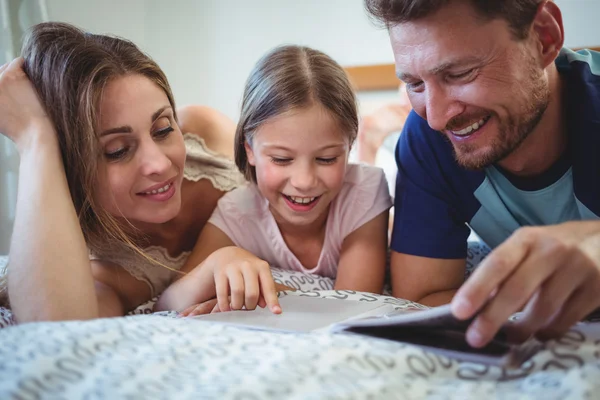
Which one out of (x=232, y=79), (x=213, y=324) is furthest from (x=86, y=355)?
(x=232, y=79)

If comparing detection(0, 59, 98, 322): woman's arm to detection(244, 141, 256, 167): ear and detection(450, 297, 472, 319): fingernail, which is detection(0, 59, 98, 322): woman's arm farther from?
detection(450, 297, 472, 319): fingernail

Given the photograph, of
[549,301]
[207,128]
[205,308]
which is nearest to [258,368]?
[549,301]

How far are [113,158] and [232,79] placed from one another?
2169 mm

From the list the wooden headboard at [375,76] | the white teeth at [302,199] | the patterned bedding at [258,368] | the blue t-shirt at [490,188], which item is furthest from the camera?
the wooden headboard at [375,76]

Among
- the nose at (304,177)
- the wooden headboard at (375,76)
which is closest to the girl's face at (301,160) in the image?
the nose at (304,177)

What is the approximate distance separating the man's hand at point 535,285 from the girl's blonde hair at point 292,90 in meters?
0.71

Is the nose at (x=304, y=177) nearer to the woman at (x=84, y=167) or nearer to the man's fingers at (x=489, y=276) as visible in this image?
the woman at (x=84, y=167)

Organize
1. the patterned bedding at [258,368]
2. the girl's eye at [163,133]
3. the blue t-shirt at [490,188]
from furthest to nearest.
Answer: the girl's eye at [163,133] < the blue t-shirt at [490,188] < the patterned bedding at [258,368]

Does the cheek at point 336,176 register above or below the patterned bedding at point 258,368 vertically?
above

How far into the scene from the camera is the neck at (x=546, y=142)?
1.13 m

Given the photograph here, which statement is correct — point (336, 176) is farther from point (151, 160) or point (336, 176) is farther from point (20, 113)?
point (20, 113)

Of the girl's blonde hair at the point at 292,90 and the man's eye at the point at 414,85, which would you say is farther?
the girl's blonde hair at the point at 292,90

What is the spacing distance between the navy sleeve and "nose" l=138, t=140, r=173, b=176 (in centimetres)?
54

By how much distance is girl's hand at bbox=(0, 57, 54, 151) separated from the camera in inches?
43.8
